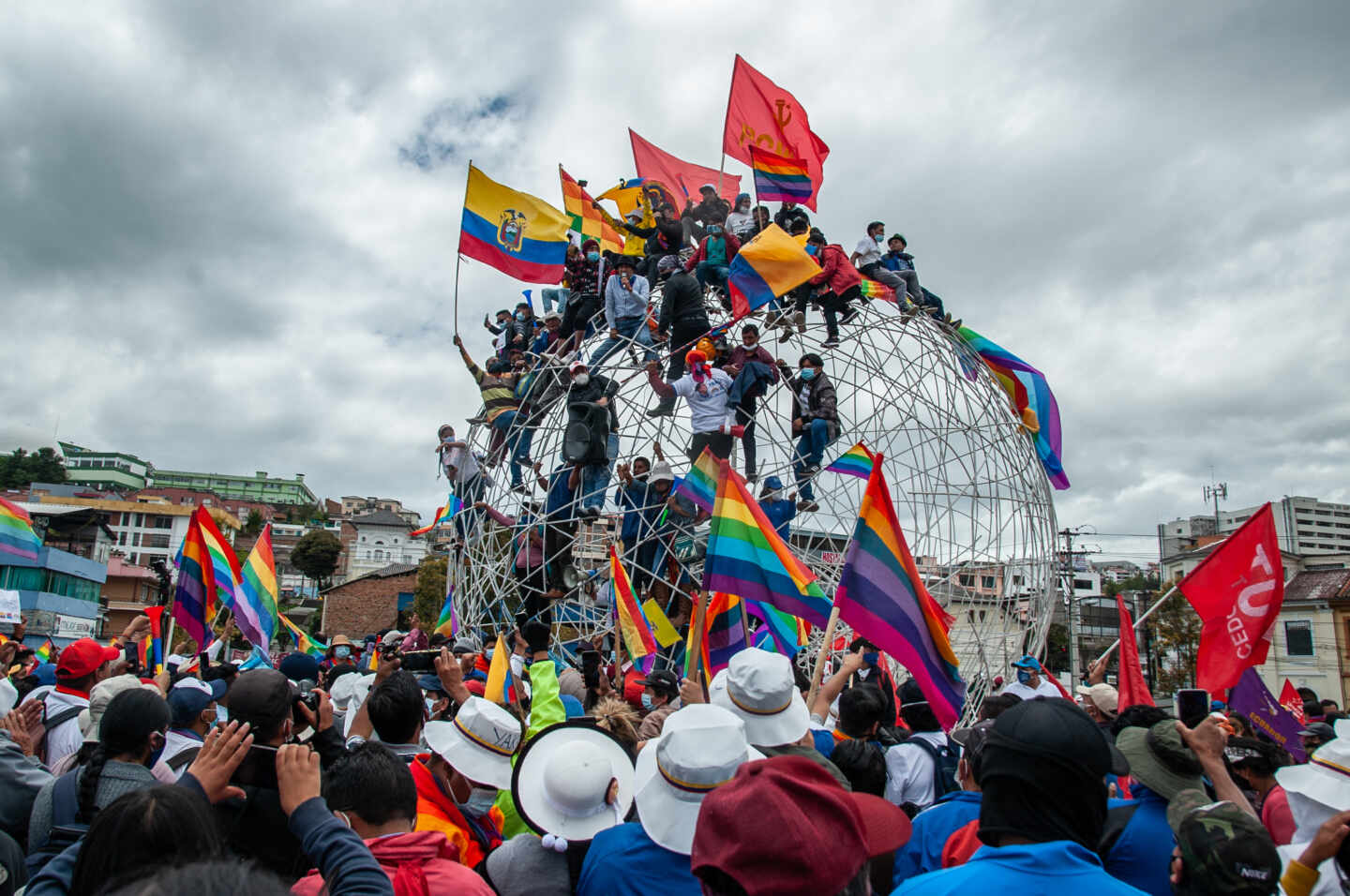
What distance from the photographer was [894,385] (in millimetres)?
12359

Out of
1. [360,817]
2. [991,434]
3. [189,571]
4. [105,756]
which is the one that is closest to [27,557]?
[189,571]

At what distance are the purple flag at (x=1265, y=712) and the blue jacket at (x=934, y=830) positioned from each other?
469 centimetres

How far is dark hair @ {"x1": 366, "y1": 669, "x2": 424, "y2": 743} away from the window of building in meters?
49.3

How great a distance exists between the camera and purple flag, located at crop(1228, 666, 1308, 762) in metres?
6.77

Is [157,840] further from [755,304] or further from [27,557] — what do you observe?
[27,557]

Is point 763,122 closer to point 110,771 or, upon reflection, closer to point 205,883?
point 110,771

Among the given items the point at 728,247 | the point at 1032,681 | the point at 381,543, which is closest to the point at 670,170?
the point at 728,247

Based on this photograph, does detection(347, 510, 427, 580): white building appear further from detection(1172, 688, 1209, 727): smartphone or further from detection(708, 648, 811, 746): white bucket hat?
detection(1172, 688, 1209, 727): smartphone

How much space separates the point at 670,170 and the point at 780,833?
19.5 meters

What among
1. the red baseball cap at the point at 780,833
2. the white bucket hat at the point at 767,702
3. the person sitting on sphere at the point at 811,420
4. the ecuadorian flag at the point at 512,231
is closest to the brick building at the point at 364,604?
the ecuadorian flag at the point at 512,231

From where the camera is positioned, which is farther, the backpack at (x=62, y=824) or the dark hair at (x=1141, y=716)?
the dark hair at (x=1141, y=716)

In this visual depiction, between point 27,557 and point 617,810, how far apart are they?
1140 centimetres

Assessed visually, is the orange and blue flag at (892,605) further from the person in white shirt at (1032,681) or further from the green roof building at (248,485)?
the green roof building at (248,485)

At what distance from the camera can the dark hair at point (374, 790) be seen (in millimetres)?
2818
